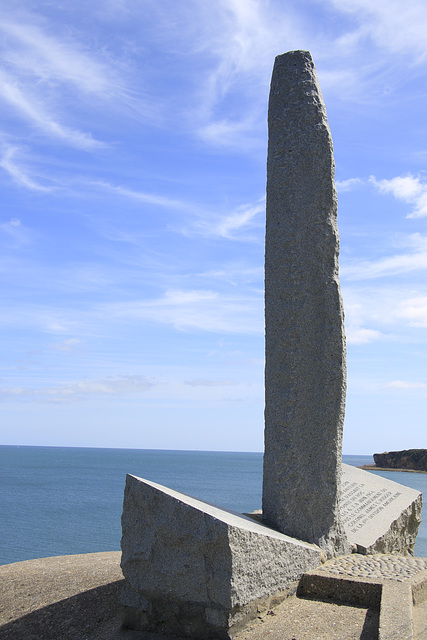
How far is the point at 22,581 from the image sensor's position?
19.8 ft

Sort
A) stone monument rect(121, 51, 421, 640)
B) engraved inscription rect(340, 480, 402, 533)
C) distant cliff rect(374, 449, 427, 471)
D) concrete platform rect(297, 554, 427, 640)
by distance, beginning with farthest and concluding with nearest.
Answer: distant cliff rect(374, 449, 427, 471) → engraved inscription rect(340, 480, 402, 533) → stone monument rect(121, 51, 421, 640) → concrete platform rect(297, 554, 427, 640)

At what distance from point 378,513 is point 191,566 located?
3.17 meters

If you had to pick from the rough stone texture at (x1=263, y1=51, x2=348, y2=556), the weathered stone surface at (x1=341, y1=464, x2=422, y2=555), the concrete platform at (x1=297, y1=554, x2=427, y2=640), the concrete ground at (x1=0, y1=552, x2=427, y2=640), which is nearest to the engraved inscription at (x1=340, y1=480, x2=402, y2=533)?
the weathered stone surface at (x1=341, y1=464, x2=422, y2=555)

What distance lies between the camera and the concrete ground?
4234 mm

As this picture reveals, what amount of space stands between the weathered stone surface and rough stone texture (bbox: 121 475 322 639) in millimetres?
1662

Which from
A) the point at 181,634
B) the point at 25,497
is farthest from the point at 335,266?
the point at 25,497

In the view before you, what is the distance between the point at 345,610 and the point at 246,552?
3.16ft

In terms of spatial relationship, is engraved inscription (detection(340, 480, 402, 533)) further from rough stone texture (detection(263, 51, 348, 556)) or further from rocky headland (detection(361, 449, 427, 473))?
rocky headland (detection(361, 449, 427, 473))

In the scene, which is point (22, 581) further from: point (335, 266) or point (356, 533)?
point (335, 266)

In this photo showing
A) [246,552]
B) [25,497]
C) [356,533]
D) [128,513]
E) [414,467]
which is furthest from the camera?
[414,467]

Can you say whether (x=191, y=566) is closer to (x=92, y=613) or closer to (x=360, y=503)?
(x=92, y=613)

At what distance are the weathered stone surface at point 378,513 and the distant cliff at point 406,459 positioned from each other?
41.4 metres

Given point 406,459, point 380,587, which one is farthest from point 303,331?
point 406,459

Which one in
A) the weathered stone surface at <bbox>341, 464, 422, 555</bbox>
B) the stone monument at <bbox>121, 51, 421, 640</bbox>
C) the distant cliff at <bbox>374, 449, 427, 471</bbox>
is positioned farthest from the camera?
the distant cliff at <bbox>374, 449, 427, 471</bbox>
